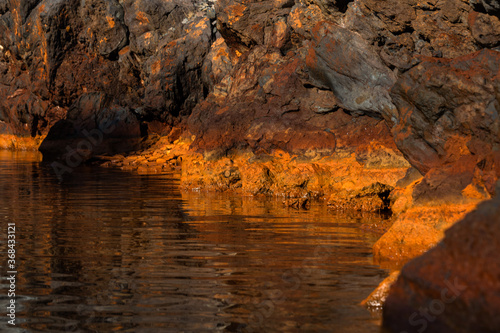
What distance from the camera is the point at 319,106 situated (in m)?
14.6

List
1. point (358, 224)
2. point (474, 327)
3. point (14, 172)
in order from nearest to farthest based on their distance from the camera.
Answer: point (474, 327) < point (358, 224) < point (14, 172)

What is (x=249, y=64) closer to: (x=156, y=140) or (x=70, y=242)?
(x=70, y=242)

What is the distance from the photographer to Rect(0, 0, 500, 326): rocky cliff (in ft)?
25.1

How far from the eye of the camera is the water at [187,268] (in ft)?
16.1

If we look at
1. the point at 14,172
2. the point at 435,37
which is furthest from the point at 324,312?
the point at 14,172

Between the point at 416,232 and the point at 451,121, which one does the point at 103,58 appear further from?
the point at 416,232

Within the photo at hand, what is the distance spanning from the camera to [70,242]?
8.23 meters

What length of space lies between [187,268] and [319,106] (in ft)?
28.5

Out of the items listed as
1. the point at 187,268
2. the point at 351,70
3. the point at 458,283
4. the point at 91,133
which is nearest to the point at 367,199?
the point at 351,70

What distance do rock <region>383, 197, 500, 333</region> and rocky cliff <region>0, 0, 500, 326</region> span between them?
106 inches

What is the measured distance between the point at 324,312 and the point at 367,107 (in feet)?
28.7

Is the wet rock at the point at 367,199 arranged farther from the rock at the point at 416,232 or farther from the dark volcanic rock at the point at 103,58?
the dark volcanic rock at the point at 103,58

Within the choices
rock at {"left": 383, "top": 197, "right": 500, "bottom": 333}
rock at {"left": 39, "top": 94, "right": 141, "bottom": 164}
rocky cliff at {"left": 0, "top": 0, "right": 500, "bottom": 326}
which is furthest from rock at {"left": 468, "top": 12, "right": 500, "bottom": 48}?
rock at {"left": 39, "top": 94, "right": 141, "bottom": 164}

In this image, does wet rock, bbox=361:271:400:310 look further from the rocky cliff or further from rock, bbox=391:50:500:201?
rock, bbox=391:50:500:201
